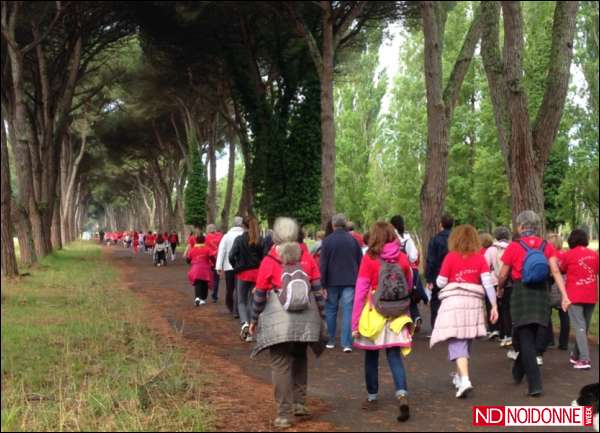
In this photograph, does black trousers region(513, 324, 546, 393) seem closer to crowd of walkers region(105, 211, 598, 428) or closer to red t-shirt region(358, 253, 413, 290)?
crowd of walkers region(105, 211, 598, 428)

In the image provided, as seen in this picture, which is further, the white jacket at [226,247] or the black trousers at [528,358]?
the white jacket at [226,247]

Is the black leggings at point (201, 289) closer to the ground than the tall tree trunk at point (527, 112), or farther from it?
closer to the ground

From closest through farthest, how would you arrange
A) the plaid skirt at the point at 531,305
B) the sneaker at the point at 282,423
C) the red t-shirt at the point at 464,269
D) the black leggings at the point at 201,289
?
the sneaker at the point at 282,423 → the red t-shirt at the point at 464,269 → the plaid skirt at the point at 531,305 → the black leggings at the point at 201,289

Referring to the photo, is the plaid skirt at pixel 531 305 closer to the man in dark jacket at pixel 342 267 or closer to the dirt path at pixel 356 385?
the dirt path at pixel 356 385

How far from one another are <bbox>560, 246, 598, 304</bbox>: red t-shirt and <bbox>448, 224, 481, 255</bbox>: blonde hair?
6.64 ft

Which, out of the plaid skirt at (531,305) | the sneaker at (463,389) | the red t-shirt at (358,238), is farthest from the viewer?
the red t-shirt at (358,238)

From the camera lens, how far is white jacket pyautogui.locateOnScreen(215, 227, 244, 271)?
1235cm

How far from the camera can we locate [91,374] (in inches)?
308

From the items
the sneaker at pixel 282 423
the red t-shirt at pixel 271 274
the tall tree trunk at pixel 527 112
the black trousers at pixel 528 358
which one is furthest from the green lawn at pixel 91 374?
the tall tree trunk at pixel 527 112

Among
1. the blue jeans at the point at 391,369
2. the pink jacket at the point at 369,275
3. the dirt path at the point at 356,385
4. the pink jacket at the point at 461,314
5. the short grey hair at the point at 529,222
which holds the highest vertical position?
the short grey hair at the point at 529,222

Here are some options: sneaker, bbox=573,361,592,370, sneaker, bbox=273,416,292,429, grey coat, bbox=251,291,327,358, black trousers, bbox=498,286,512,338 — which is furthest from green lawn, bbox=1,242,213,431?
black trousers, bbox=498,286,512,338

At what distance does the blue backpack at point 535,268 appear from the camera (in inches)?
293

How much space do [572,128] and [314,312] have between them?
30.3 metres

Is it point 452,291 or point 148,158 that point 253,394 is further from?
point 148,158
